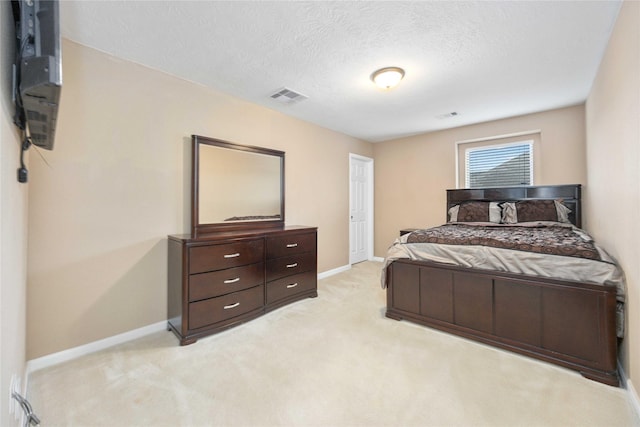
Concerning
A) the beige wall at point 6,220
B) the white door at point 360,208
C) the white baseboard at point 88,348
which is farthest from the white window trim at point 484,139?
the beige wall at point 6,220

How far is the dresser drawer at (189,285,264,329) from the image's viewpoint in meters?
2.34

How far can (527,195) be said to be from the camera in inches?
153

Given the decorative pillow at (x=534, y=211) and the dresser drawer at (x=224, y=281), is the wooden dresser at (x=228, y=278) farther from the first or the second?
the decorative pillow at (x=534, y=211)

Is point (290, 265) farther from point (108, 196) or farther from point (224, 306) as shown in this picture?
point (108, 196)

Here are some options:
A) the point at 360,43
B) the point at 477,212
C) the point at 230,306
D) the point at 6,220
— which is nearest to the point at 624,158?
the point at 360,43

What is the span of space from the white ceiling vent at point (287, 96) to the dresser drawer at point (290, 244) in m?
1.62

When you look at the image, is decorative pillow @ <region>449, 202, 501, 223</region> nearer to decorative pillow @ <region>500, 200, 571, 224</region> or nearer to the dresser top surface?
decorative pillow @ <region>500, 200, 571, 224</region>

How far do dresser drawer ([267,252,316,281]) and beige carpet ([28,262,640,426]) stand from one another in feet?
2.25

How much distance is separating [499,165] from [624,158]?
8.63 ft

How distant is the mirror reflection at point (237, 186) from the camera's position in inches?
112

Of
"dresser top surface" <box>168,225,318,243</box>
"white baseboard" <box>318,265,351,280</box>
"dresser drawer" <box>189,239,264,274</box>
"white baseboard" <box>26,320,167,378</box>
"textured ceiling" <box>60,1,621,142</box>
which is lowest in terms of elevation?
"white baseboard" <box>26,320,167,378</box>

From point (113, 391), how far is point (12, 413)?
2.01 ft

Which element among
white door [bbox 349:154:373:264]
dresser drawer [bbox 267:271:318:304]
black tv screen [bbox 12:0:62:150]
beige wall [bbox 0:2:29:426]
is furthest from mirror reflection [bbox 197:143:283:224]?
white door [bbox 349:154:373:264]

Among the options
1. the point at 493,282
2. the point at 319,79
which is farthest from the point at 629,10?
the point at 319,79
